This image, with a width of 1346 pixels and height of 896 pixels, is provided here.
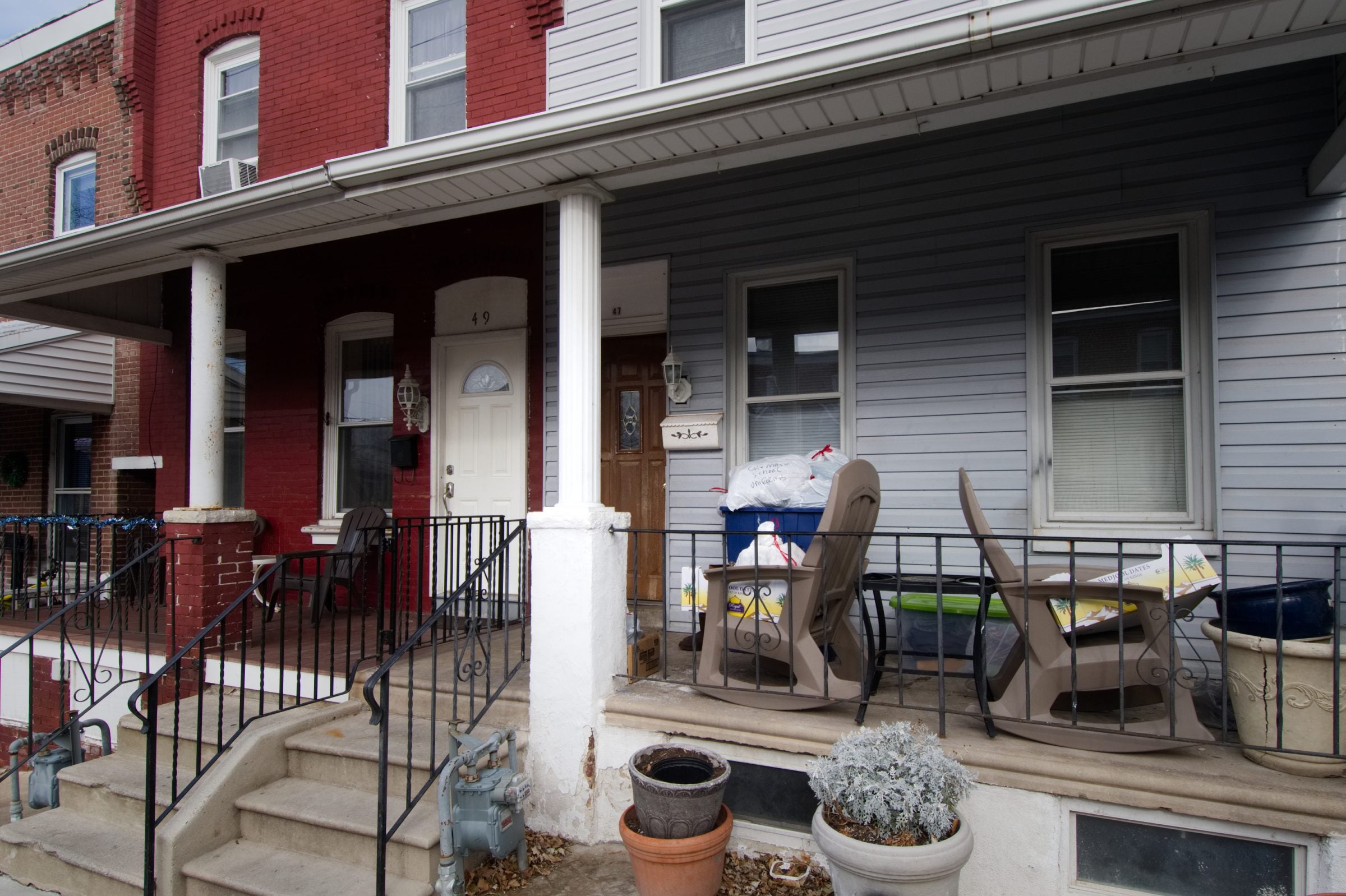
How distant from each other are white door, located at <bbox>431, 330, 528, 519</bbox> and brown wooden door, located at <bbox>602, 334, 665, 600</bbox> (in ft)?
2.20

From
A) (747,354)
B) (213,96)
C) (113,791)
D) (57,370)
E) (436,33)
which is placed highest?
(436,33)

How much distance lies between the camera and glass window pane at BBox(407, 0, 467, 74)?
6043mm

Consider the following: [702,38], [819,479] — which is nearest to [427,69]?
[702,38]

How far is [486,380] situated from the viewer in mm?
5961

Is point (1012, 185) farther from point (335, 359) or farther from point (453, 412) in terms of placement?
point (335, 359)

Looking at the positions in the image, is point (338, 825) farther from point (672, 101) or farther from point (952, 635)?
point (672, 101)

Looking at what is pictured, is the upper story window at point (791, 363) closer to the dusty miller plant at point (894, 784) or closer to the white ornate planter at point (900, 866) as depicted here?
the dusty miller plant at point (894, 784)


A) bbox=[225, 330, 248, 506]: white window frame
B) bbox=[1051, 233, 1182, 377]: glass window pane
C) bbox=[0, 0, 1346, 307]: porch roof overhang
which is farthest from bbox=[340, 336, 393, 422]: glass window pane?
bbox=[1051, 233, 1182, 377]: glass window pane

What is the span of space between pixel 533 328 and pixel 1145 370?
3.93m

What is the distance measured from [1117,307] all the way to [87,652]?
22.1ft

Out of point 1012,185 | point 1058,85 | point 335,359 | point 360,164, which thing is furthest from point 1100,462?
point 335,359

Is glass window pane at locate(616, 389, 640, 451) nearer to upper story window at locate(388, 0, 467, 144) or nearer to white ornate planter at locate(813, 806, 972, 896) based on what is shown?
upper story window at locate(388, 0, 467, 144)

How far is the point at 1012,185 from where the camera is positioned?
420 cm

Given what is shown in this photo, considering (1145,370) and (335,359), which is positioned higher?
(335,359)
